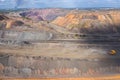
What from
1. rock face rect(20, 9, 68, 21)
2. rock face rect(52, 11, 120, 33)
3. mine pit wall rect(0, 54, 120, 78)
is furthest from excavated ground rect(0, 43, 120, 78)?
rock face rect(20, 9, 68, 21)

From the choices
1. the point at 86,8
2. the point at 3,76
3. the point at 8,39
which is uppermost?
the point at 86,8

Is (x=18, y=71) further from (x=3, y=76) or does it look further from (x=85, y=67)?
(x=85, y=67)

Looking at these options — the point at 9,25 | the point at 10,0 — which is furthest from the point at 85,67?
the point at 10,0

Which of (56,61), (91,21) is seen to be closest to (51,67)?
(56,61)

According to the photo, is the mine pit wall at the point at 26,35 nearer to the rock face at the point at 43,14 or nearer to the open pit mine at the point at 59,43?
the open pit mine at the point at 59,43

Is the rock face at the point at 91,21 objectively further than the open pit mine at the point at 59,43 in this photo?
Yes

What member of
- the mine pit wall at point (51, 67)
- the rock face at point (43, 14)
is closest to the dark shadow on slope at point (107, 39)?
the mine pit wall at point (51, 67)

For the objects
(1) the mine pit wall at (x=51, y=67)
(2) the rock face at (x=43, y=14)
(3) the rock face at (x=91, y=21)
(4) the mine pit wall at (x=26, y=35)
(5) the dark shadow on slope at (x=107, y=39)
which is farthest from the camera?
(2) the rock face at (x=43, y=14)
